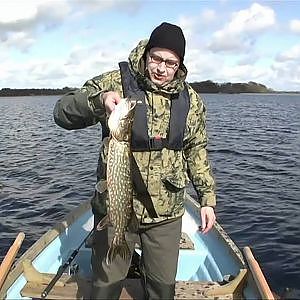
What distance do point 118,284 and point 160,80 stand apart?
2210mm

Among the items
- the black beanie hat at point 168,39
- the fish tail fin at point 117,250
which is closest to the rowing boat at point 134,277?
the fish tail fin at point 117,250

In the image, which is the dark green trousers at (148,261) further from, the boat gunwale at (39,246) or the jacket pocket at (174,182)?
the boat gunwale at (39,246)

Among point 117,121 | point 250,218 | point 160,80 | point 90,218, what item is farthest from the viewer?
point 250,218

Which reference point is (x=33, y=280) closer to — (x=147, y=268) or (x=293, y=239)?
(x=147, y=268)

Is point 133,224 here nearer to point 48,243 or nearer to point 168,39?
point 168,39

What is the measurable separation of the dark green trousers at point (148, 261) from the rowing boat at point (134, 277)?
0.65 metres

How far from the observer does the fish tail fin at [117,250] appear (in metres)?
4.80

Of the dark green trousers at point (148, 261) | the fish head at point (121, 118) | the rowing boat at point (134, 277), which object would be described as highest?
the fish head at point (121, 118)

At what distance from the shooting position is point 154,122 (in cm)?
493

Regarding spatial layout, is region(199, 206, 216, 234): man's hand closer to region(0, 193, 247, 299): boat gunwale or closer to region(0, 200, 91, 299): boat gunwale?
region(0, 193, 247, 299): boat gunwale

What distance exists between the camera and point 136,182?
15.8 feet

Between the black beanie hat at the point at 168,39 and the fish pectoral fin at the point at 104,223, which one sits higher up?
the black beanie hat at the point at 168,39

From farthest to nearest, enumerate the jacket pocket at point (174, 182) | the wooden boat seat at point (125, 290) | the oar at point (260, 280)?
the wooden boat seat at point (125, 290) < the oar at point (260, 280) < the jacket pocket at point (174, 182)

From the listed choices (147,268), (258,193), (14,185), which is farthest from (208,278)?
(14,185)
